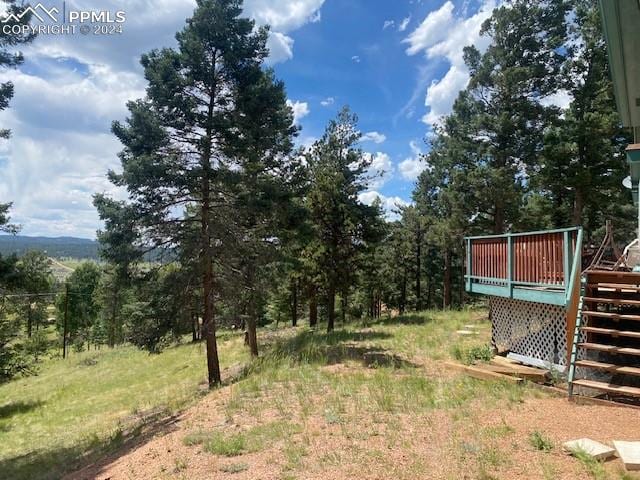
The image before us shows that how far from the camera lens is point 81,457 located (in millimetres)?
7238

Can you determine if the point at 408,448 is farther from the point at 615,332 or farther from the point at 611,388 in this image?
the point at 615,332

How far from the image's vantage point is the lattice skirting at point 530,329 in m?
7.01

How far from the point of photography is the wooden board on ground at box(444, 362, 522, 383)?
6.57 metres

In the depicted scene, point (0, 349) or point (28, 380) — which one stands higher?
point (0, 349)

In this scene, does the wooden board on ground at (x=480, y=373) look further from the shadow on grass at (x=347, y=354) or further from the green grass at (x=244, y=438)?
the green grass at (x=244, y=438)

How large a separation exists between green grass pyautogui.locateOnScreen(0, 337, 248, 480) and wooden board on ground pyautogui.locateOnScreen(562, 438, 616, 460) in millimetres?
7095

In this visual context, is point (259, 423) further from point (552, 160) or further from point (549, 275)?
point (552, 160)

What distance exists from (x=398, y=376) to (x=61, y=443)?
26.7 ft

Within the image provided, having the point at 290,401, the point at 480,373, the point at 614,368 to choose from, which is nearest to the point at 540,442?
the point at 614,368

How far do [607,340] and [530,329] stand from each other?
1.22m

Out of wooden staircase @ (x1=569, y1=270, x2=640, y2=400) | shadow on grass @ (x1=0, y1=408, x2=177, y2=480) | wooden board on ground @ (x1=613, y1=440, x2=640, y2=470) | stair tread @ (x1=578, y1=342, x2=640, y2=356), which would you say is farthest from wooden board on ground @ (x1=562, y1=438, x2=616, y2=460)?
shadow on grass @ (x1=0, y1=408, x2=177, y2=480)

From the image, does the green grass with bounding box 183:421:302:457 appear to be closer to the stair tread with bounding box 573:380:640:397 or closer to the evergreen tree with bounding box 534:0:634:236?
the stair tread with bounding box 573:380:640:397

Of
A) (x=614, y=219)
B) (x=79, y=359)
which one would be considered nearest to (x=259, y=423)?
(x=614, y=219)

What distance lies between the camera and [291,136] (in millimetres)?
13961
